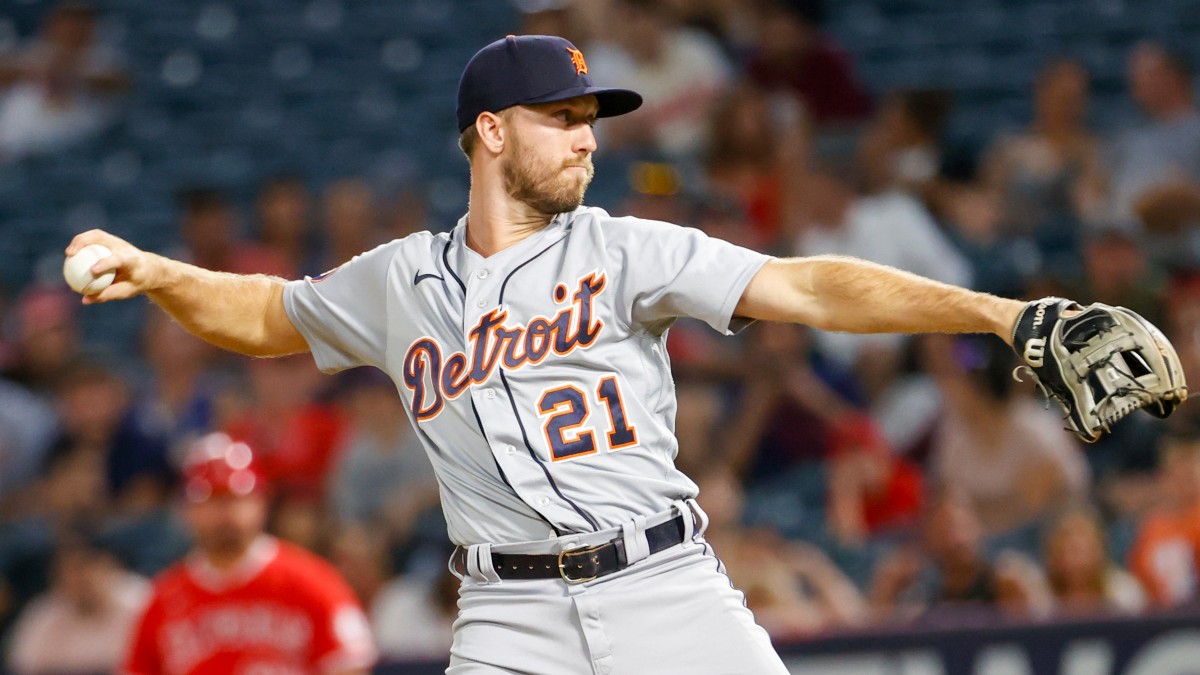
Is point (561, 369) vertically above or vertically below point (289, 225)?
below

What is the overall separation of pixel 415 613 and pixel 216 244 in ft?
9.54

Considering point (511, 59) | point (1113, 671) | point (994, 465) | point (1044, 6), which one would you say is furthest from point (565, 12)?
point (511, 59)

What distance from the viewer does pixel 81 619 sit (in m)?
6.50

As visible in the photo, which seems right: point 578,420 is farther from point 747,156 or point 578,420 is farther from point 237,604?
point 747,156

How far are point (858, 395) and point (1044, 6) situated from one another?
9.97 ft

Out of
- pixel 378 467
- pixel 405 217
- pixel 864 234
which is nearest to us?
pixel 378 467

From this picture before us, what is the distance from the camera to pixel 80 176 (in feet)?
31.8

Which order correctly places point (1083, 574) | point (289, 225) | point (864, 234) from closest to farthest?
point (1083, 574)
point (864, 234)
point (289, 225)

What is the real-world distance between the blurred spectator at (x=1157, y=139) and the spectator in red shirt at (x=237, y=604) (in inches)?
152

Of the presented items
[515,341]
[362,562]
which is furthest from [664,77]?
[515,341]

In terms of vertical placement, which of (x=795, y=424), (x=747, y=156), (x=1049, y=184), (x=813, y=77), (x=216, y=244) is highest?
(x=813, y=77)

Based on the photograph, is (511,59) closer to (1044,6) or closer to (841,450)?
(841,450)

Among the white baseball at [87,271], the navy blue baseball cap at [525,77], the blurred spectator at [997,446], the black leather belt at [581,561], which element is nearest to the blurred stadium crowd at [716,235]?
the blurred spectator at [997,446]

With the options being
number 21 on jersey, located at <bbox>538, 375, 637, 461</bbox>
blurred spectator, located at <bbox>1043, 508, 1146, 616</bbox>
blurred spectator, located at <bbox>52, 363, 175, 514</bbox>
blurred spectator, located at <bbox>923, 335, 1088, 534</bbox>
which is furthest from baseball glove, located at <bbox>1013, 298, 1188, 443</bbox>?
blurred spectator, located at <bbox>52, 363, 175, 514</bbox>
